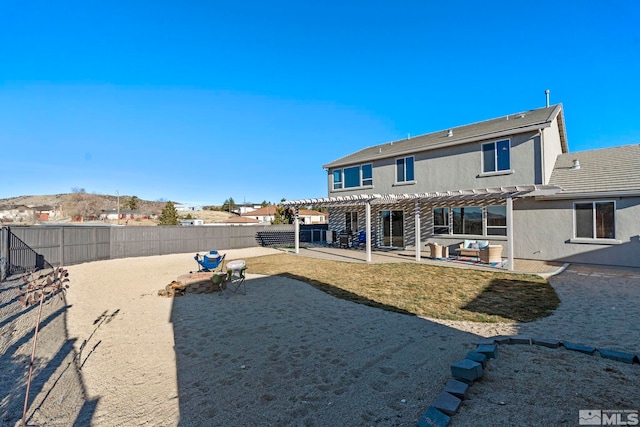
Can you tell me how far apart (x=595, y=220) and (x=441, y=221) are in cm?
597

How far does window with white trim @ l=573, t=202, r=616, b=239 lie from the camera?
456 inches

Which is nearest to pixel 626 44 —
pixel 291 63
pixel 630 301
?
pixel 630 301

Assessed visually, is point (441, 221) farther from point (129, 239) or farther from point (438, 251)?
point (129, 239)

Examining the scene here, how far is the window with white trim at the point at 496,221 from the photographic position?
1389 centimetres

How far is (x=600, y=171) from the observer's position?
1273 centimetres

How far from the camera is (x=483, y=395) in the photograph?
313cm

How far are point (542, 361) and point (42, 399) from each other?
5.85 m

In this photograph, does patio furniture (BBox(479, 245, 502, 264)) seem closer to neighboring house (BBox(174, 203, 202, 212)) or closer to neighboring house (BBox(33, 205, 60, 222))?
neighboring house (BBox(33, 205, 60, 222))

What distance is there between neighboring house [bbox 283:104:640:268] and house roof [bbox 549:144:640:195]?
0.03m

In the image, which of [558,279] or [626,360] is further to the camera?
[558,279]

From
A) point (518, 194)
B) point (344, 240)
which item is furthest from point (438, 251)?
point (344, 240)

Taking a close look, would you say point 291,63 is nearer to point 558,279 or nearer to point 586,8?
point 586,8

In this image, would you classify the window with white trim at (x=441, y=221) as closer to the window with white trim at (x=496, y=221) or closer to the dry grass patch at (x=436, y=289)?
the window with white trim at (x=496, y=221)

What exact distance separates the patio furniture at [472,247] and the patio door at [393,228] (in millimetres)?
4476
